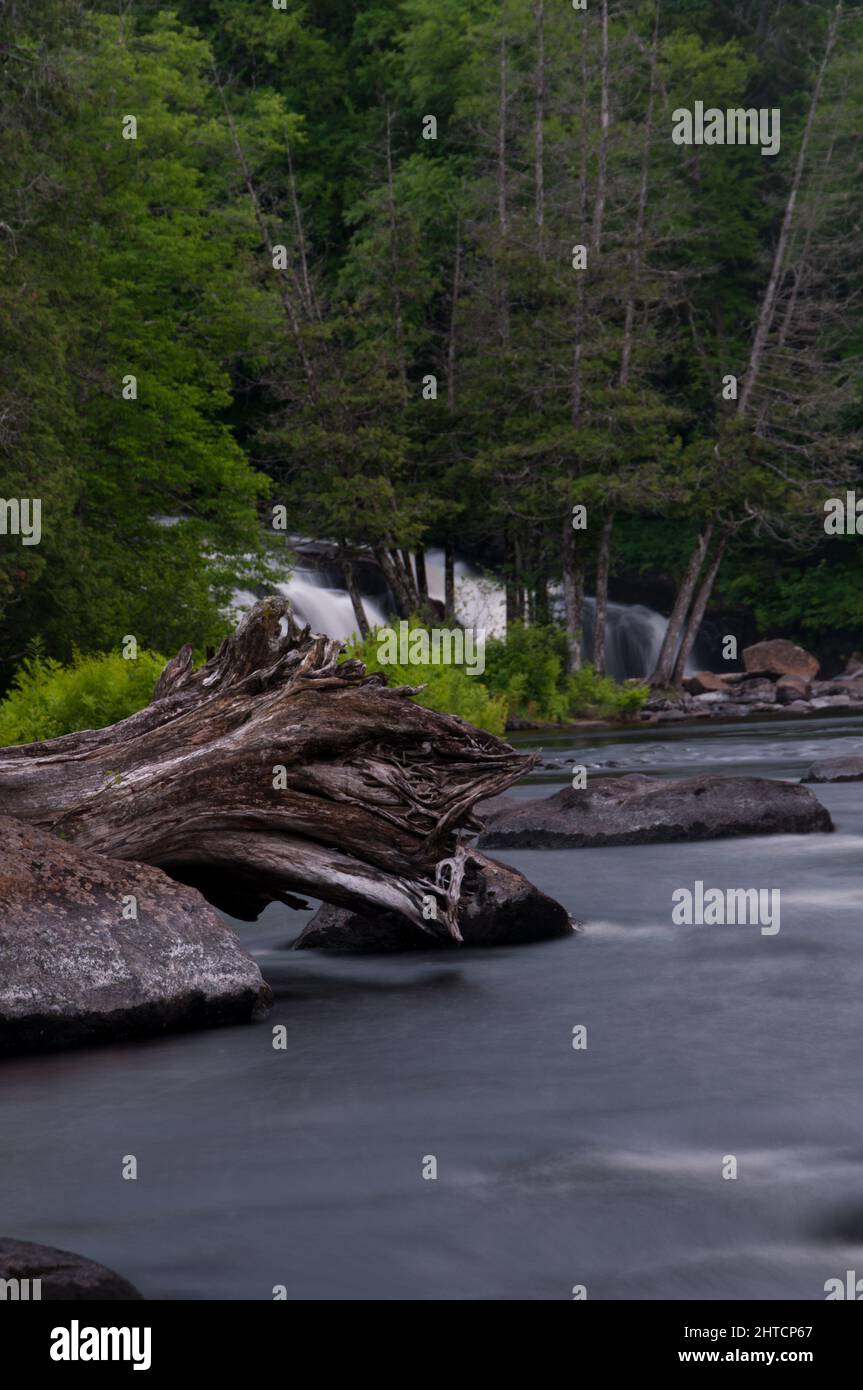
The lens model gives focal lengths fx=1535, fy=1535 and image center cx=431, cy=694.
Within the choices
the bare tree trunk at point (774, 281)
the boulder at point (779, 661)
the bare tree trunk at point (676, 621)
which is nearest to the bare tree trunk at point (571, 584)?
the bare tree trunk at point (676, 621)

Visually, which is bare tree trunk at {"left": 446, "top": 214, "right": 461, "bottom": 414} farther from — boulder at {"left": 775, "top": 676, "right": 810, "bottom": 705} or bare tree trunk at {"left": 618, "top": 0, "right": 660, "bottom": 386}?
boulder at {"left": 775, "top": 676, "right": 810, "bottom": 705}

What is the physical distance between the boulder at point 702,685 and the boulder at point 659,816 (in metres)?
26.9

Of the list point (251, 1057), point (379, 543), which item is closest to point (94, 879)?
point (251, 1057)

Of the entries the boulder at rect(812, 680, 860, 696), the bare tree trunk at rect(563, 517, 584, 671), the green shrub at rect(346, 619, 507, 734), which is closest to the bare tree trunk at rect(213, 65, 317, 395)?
the bare tree trunk at rect(563, 517, 584, 671)

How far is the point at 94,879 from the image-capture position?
7.20 meters

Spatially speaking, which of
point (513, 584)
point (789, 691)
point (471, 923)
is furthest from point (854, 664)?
point (471, 923)

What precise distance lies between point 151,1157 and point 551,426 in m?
35.9

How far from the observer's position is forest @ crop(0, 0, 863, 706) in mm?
29750

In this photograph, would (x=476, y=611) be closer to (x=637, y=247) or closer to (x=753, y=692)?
(x=753, y=692)

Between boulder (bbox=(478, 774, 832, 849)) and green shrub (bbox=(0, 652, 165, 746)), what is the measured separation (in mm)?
7612

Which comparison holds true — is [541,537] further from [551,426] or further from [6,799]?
[6,799]

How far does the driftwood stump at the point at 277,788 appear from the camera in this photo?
8.30 meters

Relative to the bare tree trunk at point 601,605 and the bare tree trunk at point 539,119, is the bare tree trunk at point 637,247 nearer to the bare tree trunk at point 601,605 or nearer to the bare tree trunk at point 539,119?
the bare tree trunk at point 539,119

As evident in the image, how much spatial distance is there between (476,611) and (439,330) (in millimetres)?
9845
